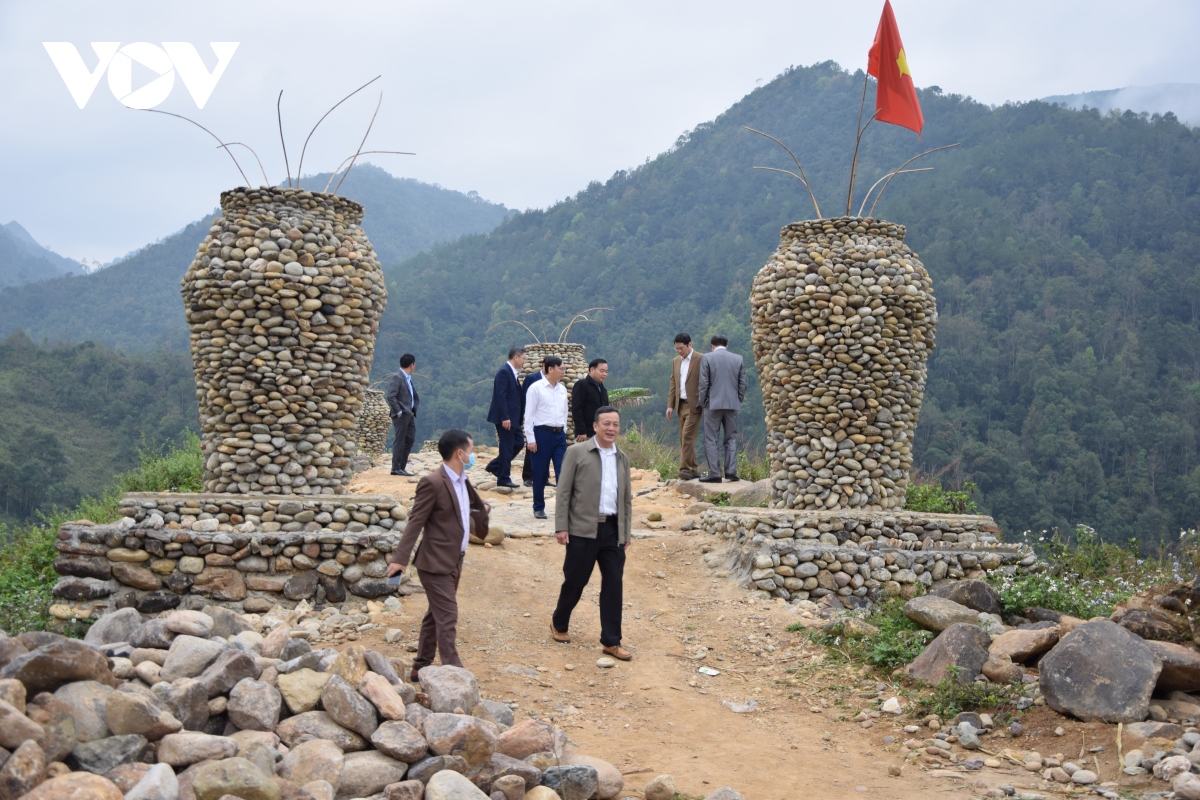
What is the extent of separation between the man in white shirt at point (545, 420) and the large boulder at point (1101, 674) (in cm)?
499

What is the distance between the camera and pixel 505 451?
35.9 feet

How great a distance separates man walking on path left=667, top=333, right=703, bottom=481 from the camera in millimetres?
10984

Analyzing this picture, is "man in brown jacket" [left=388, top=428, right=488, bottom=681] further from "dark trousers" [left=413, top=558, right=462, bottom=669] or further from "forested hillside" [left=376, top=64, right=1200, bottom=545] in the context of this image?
"forested hillside" [left=376, top=64, right=1200, bottom=545]

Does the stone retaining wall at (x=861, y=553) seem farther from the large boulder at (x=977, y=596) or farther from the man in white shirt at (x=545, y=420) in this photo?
the man in white shirt at (x=545, y=420)

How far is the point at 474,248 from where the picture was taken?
255ft

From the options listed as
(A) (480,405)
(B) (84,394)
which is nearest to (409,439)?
(B) (84,394)

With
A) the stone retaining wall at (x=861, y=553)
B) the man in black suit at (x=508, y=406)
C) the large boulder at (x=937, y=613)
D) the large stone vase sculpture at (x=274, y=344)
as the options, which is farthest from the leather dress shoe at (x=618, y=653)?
the man in black suit at (x=508, y=406)

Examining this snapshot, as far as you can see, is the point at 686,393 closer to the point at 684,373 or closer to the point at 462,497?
the point at 684,373

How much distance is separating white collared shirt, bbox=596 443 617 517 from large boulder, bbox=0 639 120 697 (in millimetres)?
3179

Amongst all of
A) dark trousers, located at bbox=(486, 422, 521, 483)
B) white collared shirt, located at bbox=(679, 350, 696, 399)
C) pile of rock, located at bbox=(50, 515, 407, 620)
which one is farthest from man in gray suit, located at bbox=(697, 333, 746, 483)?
pile of rock, located at bbox=(50, 515, 407, 620)

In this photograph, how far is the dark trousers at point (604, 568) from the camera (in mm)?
6258

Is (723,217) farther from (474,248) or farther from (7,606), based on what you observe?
(7,606)

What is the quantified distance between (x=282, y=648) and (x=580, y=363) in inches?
619

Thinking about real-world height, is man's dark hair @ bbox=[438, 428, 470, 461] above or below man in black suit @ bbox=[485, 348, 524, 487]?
below
